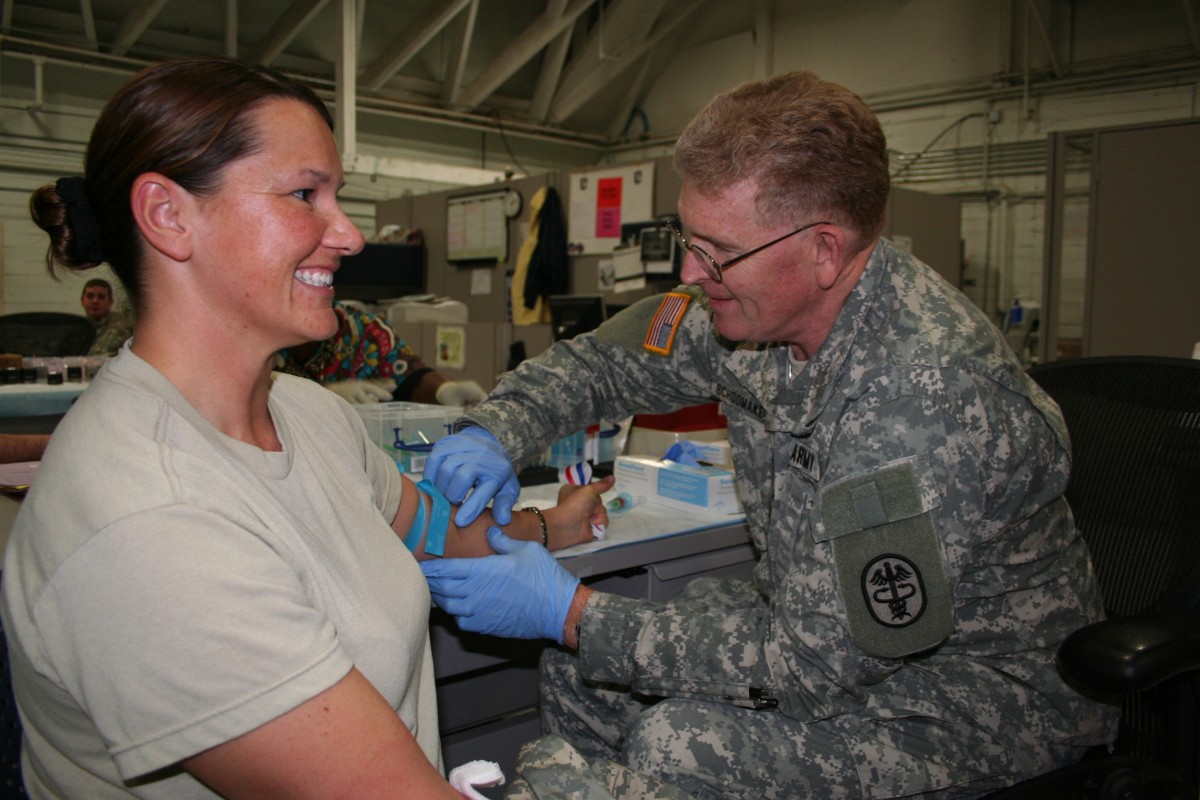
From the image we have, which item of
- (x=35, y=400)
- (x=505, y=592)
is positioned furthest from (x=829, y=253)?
(x=35, y=400)

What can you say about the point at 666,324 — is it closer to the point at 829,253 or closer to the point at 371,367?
the point at 829,253

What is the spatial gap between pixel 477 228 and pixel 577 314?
1929 millimetres

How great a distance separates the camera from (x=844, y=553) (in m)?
1.10

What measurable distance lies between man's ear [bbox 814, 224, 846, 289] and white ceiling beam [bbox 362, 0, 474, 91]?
561 centimetres

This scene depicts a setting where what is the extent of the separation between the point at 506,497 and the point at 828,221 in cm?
69

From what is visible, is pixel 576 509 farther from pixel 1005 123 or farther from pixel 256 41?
pixel 256 41

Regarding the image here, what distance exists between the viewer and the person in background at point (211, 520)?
64 centimetres

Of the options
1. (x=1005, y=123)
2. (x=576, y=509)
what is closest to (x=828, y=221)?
(x=576, y=509)

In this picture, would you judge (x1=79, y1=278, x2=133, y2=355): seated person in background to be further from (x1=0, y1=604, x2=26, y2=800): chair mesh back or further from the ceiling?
(x1=0, y1=604, x2=26, y2=800): chair mesh back

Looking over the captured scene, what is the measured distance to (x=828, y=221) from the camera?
4.03 ft

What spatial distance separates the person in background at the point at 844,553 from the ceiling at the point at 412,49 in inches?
164

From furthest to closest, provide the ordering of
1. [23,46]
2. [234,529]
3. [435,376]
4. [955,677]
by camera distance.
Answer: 1. [23,46]
2. [435,376]
3. [955,677]
4. [234,529]

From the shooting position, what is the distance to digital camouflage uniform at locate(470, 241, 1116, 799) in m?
1.09

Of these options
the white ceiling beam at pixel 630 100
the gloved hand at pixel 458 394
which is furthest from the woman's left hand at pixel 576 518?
the white ceiling beam at pixel 630 100
